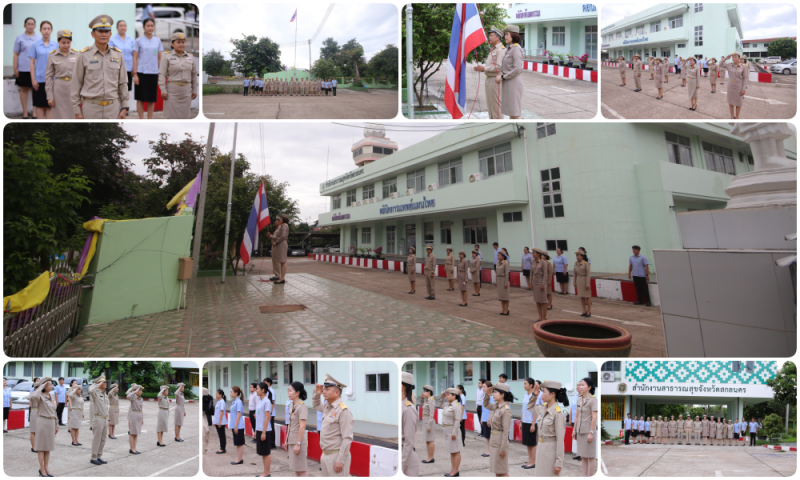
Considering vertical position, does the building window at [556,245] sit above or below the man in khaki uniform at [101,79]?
below

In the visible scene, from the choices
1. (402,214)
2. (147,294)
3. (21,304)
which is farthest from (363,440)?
(402,214)

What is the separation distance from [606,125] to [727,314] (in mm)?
8890

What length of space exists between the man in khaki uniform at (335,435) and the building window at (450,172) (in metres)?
12.1

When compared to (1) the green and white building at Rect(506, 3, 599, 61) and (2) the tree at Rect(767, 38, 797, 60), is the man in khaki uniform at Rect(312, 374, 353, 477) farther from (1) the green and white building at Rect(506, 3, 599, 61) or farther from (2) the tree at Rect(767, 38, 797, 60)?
(1) the green and white building at Rect(506, 3, 599, 61)

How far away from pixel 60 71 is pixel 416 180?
538 inches

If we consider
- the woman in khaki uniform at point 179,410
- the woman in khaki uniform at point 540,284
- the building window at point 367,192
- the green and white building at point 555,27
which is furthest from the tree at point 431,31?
the building window at point 367,192

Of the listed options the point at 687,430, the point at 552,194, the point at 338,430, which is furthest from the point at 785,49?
the point at 687,430

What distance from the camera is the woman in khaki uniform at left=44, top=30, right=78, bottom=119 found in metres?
4.27

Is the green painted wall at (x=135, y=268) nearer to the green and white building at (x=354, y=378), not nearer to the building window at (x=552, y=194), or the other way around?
the green and white building at (x=354, y=378)

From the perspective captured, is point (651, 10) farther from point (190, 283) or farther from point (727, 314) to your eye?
point (190, 283)

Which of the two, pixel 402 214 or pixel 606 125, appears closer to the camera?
pixel 606 125

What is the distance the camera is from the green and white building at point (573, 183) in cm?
1059

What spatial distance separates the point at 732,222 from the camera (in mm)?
3219

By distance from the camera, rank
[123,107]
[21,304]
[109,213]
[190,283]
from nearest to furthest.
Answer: [21,304] → [123,107] → [109,213] → [190,283]
